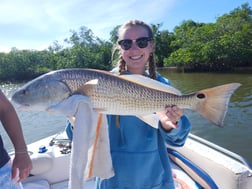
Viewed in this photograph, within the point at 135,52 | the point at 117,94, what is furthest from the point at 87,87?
the point at 135,52

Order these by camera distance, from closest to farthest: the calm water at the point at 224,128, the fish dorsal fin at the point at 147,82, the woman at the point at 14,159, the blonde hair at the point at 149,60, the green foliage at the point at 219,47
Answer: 1. the fish dorsal fin at the point at 147,82
2. the woman at the point at 14,159
3. the blonde hair at the point at 149,60
4. the calm water at the point at 224,128
5. the green foliage at the point at 219,47

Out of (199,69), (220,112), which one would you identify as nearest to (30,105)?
(220,112)

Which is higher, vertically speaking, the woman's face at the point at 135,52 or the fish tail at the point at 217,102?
the woman's face at the point at 135,52

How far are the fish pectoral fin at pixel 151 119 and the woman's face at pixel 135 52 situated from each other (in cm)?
40

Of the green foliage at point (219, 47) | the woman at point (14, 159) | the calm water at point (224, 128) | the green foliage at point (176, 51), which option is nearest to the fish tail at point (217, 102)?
the woman at point (14, 159)

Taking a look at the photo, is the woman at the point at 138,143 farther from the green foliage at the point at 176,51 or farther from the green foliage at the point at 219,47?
the green foliage at the point at 219,47

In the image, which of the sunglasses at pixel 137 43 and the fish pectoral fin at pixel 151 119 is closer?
the fish pectoral fin at pixel 151 119

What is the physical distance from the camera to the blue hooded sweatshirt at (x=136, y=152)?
1958 mm

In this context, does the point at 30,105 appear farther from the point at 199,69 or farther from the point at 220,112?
the point at 199,69

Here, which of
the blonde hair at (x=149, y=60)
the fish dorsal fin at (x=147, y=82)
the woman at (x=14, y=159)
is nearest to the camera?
the fish dorsal fin at (x=147, y=82)

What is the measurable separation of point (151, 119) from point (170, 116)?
0.40 ft

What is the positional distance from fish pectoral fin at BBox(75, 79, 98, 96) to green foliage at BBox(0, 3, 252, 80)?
912 inches

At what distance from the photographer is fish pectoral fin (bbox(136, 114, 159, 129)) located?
1.79 m

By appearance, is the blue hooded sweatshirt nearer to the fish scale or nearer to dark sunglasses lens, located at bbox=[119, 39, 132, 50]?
the fish scale
